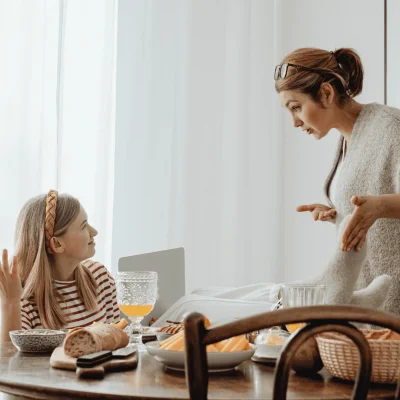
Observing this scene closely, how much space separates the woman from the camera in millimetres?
1705

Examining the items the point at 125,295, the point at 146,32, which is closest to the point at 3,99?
the point at 146,32

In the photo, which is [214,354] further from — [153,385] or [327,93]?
[327,93]

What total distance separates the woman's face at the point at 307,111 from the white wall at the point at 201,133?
1.53m

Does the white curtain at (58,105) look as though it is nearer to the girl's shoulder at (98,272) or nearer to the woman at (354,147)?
the girl's shoulder at (98,272)

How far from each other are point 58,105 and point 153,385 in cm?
230

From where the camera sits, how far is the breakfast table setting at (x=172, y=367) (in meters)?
0.98

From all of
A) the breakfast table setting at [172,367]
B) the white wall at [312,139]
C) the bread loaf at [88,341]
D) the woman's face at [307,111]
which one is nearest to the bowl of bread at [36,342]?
the breakfast table setting at [172,367]

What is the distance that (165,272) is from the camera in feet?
8.03

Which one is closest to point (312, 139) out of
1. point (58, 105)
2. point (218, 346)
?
point (58, 105)

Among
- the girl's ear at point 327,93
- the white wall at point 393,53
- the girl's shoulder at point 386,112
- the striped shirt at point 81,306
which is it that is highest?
the white wall at point 393,53

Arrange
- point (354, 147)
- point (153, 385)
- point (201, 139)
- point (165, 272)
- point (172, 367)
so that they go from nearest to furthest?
point (153, 385) → point (172, 367) → point (354, 147) → point (165, 272) → point (201, 139)

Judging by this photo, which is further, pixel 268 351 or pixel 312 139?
pixel 312 139

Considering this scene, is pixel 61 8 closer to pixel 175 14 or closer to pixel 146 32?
pixel 146 32

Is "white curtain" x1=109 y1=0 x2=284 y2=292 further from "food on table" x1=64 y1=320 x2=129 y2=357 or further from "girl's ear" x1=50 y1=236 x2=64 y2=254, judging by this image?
"food on table" x1=64 y1=320 x2=129 y2=357
